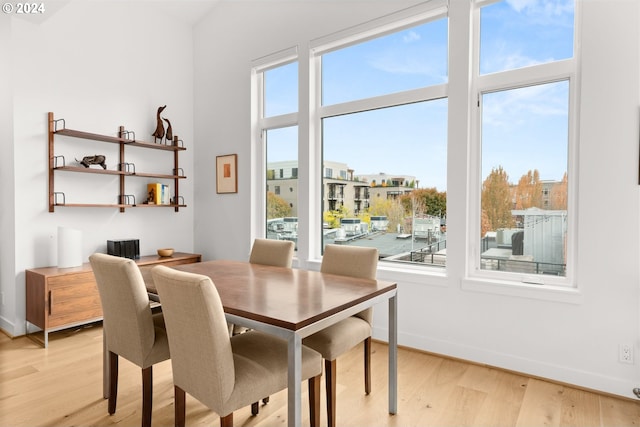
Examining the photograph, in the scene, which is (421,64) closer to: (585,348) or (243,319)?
(585,348)

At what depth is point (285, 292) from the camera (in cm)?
199

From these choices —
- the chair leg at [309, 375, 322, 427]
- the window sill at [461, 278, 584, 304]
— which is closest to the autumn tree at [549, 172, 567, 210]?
the window sill at [461, 278, 584, 304]

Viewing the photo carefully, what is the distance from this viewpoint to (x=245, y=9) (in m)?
Answer: 4.31

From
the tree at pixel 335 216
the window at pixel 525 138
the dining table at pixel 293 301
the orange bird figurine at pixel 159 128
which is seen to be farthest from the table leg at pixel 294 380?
the orange bird figurine at pixel 159 128

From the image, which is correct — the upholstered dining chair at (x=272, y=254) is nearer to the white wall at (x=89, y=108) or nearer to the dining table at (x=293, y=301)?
the dining table at (x=293, y=301)

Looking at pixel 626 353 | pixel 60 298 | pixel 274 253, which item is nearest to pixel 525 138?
pixel 626 353

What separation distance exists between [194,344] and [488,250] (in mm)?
2270

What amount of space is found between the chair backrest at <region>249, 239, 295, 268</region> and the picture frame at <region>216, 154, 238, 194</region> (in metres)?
1.47

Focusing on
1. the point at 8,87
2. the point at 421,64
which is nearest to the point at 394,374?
the point at 421,64

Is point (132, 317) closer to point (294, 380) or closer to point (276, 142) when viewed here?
point (294, 380)

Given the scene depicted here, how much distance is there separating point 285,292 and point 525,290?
1731mm

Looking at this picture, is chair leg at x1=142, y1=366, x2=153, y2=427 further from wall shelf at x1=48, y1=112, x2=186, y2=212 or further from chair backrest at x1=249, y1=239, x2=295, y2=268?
wall shelf at x1=48, y1=112, x2=186, y2=212

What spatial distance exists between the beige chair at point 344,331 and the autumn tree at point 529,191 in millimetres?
1175

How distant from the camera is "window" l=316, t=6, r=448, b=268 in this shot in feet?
10.4
